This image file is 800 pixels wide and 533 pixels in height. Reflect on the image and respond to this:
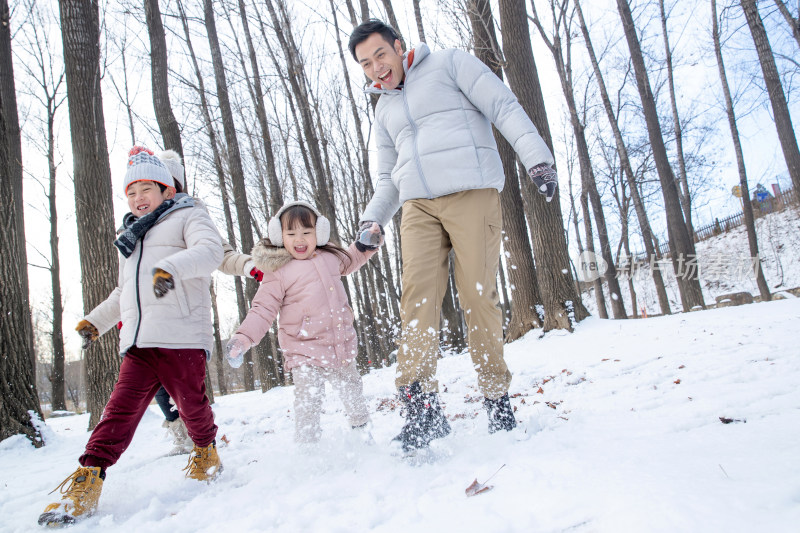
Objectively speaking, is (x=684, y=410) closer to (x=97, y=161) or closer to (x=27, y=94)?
(x=97, y=161)

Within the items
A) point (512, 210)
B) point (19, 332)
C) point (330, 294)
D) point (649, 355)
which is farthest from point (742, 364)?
point (19, 332)

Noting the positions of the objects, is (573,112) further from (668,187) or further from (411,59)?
(411,59)

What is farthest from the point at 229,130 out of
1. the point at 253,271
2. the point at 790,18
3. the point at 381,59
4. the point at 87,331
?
the point at 790,18

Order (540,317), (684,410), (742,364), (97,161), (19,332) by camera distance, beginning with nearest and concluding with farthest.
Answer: (684,410), (742,364), (19,332), (97,161), (540,317)

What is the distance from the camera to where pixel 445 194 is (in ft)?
8.01

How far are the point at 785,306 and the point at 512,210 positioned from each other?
3451mm

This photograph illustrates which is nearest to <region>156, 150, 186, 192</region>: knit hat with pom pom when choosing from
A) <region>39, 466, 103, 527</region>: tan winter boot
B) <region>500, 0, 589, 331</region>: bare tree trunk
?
<region>39, 466, 103, 527</region>: tan winter boot

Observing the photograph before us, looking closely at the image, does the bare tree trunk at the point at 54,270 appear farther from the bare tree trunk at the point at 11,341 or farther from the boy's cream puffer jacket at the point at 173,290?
the boy's cream puffer jacket at the point at 173,290

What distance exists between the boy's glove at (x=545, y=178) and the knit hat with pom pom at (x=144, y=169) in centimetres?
205

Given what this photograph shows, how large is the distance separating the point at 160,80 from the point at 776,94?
12479 millimetres

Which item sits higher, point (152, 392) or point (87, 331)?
point (87, 331)

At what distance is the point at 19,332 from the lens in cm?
396

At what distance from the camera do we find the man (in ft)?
7.74

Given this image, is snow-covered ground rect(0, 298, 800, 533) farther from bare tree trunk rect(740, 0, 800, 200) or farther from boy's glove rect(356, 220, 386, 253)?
bare tree trunk rect(740, 0, 800, 200)
